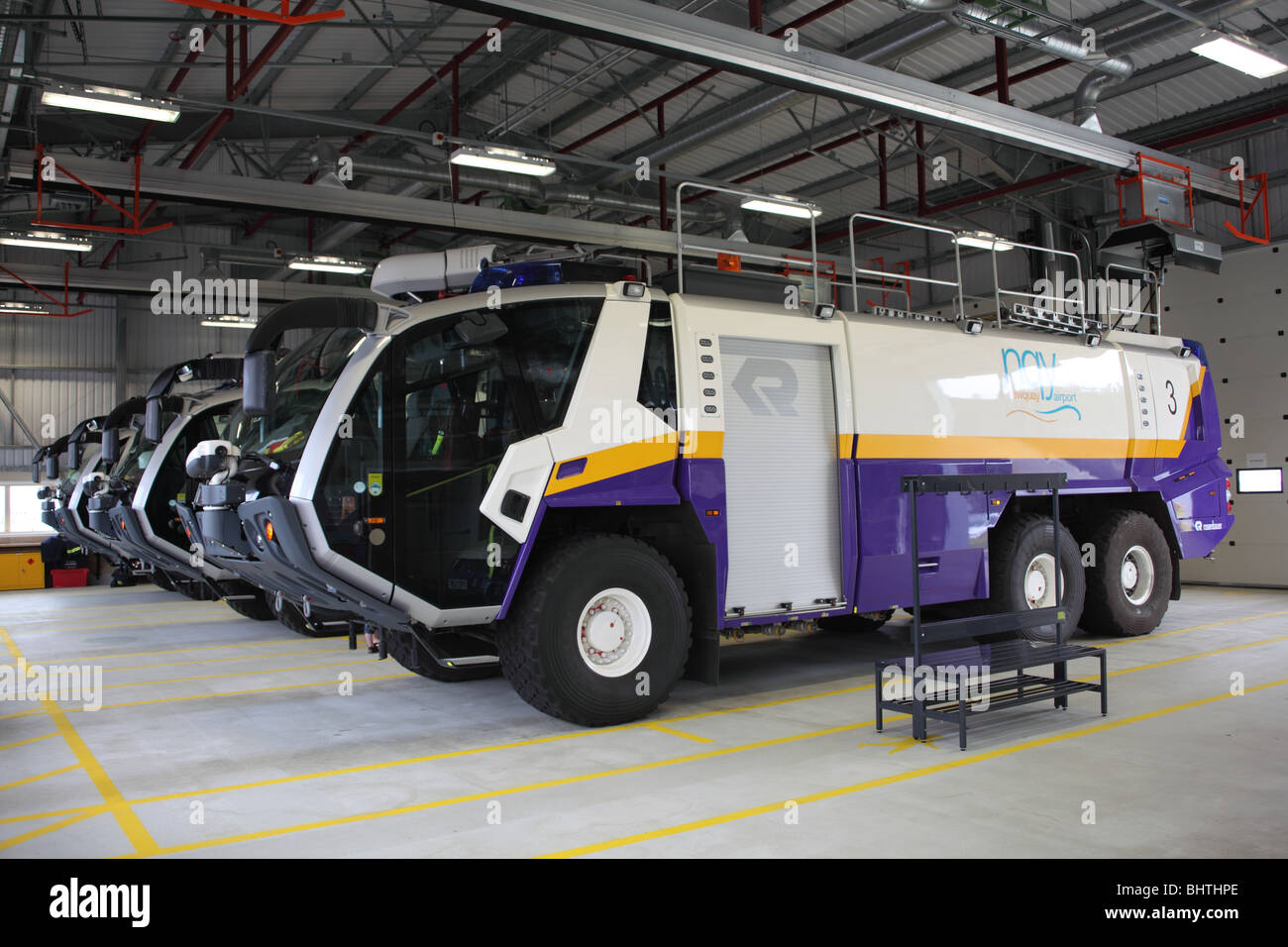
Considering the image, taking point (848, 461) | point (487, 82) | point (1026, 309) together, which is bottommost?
point (848, 461)

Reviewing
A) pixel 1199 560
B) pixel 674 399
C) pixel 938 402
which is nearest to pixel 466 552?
pixel 674 399

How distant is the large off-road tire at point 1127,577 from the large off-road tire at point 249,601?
9446 millimetres

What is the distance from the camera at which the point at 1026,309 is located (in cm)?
998

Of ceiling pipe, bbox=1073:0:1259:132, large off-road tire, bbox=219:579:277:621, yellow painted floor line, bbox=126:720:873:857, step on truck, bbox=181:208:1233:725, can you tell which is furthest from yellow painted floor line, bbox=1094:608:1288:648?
large off-road tire, bbox=219:579:277:621

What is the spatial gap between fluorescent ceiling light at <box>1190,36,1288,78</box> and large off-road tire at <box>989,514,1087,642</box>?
5655 mm

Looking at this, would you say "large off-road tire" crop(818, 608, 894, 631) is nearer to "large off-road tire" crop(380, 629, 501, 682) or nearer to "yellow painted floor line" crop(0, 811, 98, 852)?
"large off-road tire" crop(380, 629, 501, 682)

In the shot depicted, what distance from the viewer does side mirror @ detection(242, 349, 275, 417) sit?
226 inches

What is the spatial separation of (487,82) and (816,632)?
11296 mm

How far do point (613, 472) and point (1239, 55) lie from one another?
9.26 meters

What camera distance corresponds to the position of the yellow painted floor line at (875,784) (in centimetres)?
455

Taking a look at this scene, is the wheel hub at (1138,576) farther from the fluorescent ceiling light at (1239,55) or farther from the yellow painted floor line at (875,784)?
the fluorescent ceiling light at (1239,55)

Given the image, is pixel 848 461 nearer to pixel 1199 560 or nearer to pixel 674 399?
pixel 674 399

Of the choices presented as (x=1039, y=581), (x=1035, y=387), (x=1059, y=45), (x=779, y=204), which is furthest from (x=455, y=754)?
(x=779, y=204)

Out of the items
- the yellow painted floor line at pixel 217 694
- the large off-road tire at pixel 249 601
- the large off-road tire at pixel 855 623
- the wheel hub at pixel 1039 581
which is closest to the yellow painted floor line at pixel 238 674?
the yellow painted floor line at pixel 217 694
